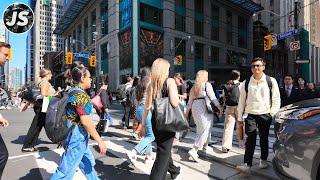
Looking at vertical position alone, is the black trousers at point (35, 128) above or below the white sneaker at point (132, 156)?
above

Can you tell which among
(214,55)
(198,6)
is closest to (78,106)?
(198,6)

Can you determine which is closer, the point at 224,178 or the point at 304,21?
the point at 224,178

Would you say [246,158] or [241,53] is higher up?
[241,53]

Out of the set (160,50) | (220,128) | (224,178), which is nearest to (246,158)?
(224,178)

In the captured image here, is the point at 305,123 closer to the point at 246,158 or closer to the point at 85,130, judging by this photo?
the point at 246,158

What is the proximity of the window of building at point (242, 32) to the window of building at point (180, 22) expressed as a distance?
1769 cm

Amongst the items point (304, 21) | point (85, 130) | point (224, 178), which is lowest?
point (224, 178)

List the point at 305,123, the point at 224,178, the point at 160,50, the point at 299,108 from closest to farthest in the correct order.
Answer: the point at 305,123
the point at 299,108
the point at 224,178
the point at 160,50

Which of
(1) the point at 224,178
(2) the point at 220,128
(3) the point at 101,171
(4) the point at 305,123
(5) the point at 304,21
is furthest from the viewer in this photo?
(5) the point at 304,21

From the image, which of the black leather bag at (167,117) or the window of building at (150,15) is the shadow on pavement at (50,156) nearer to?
the black leather bag at (167,117)

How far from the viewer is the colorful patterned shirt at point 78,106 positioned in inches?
167

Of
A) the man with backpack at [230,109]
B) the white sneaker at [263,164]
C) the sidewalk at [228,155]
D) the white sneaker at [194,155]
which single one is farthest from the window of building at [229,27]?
the white sneaker at [263,164]

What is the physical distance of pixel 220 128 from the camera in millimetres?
12305

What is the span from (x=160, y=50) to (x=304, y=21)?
2854 cm
